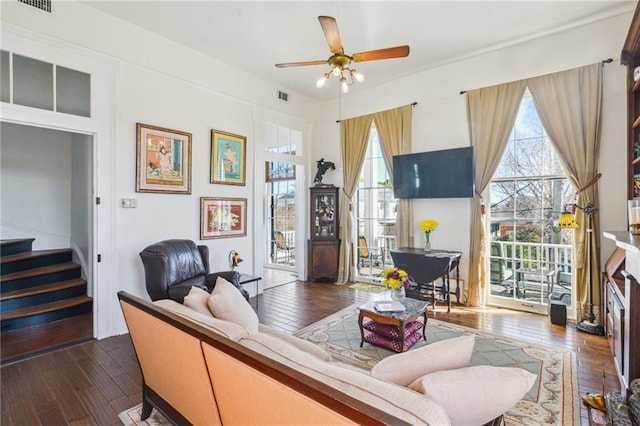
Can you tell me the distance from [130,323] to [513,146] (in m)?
4.54

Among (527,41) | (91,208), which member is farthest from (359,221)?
(91,208)

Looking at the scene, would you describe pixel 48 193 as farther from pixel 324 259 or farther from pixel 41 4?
pixel 324 259

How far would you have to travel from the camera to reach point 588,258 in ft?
11.1

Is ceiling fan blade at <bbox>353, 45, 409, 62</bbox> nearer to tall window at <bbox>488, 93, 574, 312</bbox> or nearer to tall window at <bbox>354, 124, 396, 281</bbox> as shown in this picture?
tall window at <bbox>488, 93, 574, 312</bbox>

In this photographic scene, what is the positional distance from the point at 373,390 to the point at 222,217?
12.8 feet

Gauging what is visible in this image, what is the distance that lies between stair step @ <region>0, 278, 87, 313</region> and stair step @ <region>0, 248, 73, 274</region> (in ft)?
1.35

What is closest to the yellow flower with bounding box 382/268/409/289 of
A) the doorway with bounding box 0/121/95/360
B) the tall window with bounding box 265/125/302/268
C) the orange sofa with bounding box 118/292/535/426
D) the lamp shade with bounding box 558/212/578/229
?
the orange sofa with bounding box 118/292/535/426

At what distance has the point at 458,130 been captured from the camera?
437 cm

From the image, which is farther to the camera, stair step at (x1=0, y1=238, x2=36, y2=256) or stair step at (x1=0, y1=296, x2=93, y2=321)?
stair step at (x1=0, y1=238, x2=36, y2=256)

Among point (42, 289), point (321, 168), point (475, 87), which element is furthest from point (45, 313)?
point (475, 87)

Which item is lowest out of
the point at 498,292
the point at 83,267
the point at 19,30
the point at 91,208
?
the point at 498,292

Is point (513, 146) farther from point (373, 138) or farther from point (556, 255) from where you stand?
point (373, 138)

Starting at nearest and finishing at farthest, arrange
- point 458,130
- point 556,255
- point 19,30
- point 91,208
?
point 19,30 → point 91,208 → point 556,255 → point 458,130

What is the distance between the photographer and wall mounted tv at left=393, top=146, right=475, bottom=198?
4.13m
